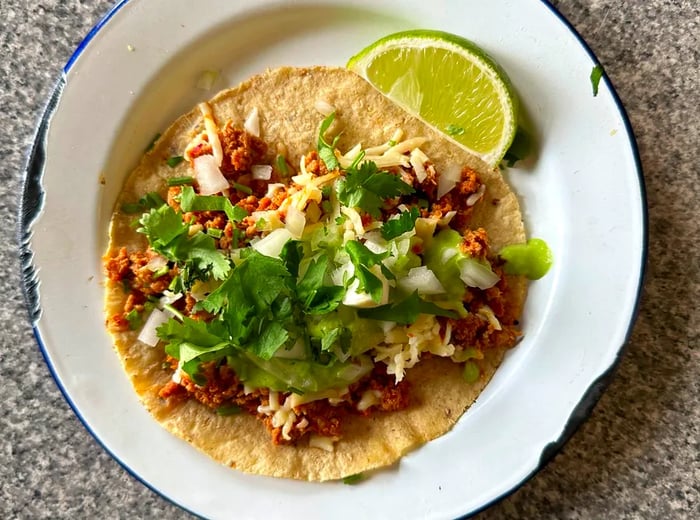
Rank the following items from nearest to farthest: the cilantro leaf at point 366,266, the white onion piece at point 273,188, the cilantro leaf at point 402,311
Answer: the cilantro leaf at point 366,266
the cilantro leaf at point 402,311
the white onion piece at point 273,188

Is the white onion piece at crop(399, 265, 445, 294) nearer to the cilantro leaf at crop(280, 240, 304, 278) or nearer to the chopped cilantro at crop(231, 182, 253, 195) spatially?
the cilantro leaf at crop(280, 240, 304, 278)

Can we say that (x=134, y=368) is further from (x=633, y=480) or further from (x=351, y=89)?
(x=633, y=480)

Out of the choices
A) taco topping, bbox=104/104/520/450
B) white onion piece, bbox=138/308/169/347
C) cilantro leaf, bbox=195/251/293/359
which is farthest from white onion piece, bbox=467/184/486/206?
white onion piece, bbox=138/308/169/347

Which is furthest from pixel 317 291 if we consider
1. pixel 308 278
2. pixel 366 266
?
pixel 366 266

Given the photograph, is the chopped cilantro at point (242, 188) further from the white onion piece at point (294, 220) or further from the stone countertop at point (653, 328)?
the stone countertop at point (653, 328)

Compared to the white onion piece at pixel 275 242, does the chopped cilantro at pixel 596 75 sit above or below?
above

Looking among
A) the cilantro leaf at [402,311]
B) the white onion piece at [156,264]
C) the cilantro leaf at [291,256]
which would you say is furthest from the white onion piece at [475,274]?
the white onion piece at [156,264]

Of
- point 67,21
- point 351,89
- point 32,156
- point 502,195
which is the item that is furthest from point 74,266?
point 502,195
